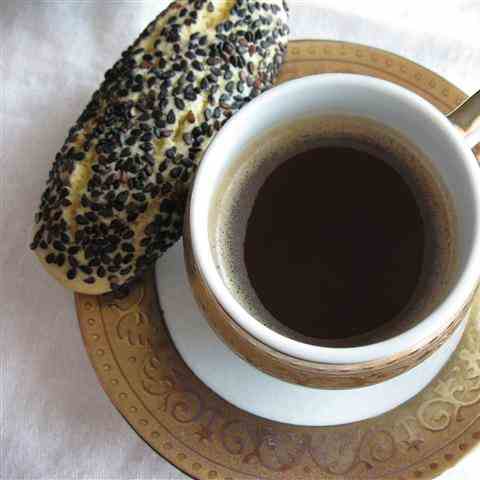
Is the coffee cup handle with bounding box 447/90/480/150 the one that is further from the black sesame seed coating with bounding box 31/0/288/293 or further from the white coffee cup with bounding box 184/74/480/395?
the black sesame seed coating with bounding box 31/0/288/293

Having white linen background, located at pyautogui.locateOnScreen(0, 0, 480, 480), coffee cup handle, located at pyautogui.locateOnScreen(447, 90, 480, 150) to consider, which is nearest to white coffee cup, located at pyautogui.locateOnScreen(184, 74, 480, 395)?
coffee cup handle, located at pyautogui.locateOnScreen(447, 90, 480, 150)

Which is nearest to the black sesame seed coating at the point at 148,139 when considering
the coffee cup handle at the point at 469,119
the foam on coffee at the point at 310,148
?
the foam on coffee at the point at 310,148

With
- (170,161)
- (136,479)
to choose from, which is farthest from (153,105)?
(136,479)

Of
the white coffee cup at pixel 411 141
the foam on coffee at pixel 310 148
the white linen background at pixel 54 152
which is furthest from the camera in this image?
the white linen background at pixel 54 152

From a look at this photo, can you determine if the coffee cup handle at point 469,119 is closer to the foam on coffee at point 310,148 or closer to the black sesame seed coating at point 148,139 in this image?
the foam on coffee at point 310,148

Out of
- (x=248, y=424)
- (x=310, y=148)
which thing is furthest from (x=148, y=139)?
(x=248, y=424)

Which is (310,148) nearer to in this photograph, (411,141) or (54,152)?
(411,141)
